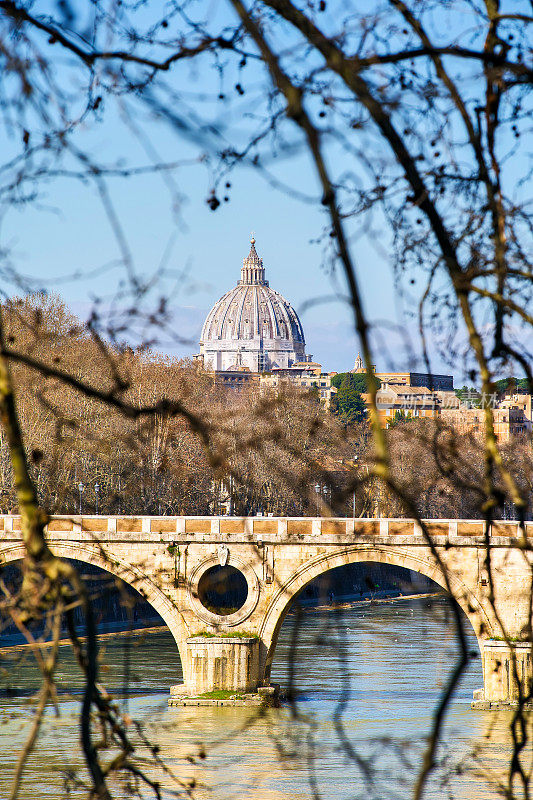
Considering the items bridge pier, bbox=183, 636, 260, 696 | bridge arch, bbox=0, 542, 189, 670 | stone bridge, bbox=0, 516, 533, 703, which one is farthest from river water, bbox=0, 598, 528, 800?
stone bridge, bbox=0, 516, 533, 703

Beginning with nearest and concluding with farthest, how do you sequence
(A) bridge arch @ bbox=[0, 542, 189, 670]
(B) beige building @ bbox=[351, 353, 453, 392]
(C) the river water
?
(B) beige building @ bbox=[351, 353, 453, 392] → (C) the river water → (A) bridge arch @ bbox=[0, 542, 189, 670]

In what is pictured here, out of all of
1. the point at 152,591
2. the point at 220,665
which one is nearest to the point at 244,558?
the point at 152,591

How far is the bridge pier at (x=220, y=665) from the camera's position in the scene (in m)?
25.9

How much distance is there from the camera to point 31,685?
25.2 metres

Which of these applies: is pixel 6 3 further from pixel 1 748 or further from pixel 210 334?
pixel 210 334

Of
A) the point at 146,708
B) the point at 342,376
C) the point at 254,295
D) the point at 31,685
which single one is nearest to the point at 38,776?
the point at 146,708

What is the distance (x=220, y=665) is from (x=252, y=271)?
150030 millimetres

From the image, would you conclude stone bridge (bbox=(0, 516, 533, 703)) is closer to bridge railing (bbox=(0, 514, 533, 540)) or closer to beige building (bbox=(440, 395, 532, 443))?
bridge railing (bbox=(0, 514, 533, 540))

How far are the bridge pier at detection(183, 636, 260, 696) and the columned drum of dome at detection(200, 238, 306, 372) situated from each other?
458 feet

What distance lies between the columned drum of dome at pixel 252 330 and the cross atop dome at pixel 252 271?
0.28 metres

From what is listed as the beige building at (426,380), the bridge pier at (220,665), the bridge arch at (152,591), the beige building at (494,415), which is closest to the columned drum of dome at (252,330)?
the bridge arch at (152,591)

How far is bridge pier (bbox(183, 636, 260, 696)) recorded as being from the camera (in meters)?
25.9

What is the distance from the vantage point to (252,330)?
16912 cm

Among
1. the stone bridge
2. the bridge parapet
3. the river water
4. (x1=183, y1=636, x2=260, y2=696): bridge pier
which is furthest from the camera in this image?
the bridge parapet
